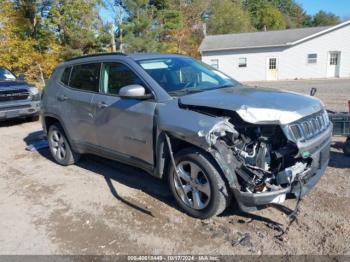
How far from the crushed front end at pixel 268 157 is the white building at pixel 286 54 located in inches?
1066

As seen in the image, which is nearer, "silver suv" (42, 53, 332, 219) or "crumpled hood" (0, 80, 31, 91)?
"silver suv" (42, 53, 332, 219)

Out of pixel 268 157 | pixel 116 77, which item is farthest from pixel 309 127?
pixel 116 77

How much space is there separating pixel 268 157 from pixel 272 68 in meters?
27.8

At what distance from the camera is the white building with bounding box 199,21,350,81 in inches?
1104

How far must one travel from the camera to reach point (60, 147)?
598cm

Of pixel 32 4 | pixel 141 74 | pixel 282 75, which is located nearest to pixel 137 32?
pixel 32 4

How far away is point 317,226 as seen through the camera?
354 cm

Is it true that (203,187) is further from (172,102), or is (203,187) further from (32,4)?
(32,4)

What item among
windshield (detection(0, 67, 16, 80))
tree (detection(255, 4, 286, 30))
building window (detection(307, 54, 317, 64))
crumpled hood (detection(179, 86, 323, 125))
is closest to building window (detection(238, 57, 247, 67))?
building window (detection(307, 54, 317, 64))

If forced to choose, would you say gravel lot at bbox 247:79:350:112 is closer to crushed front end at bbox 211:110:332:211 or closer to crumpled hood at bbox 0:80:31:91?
crushed front end at bbox 211:110:332:211

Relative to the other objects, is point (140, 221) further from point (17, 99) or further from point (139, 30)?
point (139, 30)

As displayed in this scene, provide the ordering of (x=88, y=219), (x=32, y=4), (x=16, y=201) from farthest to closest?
(x=32, y=4) → (x=16, y=201) → (x=88, y=219)

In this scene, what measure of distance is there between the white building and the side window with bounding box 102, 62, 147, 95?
26.5 meters

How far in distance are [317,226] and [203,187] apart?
128 cm
